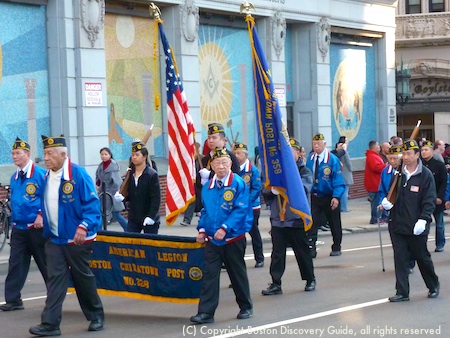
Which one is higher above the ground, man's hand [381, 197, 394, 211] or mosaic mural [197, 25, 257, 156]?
mosaic mural [197, 25, 257, 156]

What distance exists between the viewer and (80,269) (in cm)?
1007

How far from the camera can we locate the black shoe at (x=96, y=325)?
1014 centimetres

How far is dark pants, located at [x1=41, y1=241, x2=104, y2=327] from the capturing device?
9852 millimetres

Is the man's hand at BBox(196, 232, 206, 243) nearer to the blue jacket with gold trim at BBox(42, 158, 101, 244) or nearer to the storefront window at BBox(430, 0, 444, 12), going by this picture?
the blue jacket with gold trim at BBox(42, 158, 101, 244)

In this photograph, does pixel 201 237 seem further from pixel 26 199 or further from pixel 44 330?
pixel 26 199

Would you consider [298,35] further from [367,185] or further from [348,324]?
[348,324]

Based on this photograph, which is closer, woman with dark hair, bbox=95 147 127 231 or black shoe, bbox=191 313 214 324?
black shoe, bbox=191 313 214 324

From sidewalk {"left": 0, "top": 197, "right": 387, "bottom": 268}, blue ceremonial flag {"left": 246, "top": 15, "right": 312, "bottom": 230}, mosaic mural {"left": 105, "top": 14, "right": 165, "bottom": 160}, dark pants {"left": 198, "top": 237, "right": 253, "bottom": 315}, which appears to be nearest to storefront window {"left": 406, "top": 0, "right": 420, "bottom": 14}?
sidewalk {"left": 0, "top": 197, "right": 387, "bottom": 268}

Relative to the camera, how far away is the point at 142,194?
12.9 meters

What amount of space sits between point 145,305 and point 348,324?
2595mm

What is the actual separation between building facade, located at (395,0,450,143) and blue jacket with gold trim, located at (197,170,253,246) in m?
32.4

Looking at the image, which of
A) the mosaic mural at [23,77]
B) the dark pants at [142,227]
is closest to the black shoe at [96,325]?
the dark pants at [142,227]

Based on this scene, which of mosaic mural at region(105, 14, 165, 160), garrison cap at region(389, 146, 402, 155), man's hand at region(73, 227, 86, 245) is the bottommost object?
man's hand at region(73, 227, 86, 245)

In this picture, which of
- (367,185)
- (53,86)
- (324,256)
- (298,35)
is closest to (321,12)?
(298,35)
